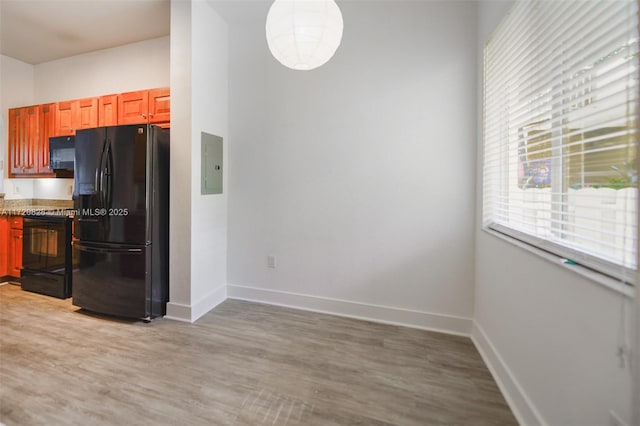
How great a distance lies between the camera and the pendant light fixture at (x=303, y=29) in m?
1.28

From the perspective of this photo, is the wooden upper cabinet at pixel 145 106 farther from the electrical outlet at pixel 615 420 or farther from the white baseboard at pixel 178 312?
the electrical outlet at pixel 615 420

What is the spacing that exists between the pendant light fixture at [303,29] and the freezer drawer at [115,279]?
6.81 ft

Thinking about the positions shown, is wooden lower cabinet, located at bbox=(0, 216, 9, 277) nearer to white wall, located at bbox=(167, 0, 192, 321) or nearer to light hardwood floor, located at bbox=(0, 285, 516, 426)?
light hardwood floor, located at bbox=(0, 285, 516, 426)

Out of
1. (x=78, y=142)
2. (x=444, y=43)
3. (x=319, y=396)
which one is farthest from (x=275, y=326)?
(x=444, y=43)

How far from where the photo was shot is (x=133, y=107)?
2.91 metres

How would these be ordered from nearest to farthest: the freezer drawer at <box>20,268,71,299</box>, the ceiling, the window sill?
the window sill → the ceiling → the freezer drawer at <box>20,268,71,299</box>

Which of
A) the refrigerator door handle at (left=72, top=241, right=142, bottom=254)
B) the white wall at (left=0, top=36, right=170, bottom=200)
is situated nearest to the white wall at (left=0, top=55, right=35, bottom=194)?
the white wall at (left=0, top=36, right=170, bottom=200)

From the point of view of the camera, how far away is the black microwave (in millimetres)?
3066

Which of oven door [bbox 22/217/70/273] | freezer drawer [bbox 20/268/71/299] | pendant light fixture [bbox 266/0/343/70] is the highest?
pendant light fixture [bbox 266/0/343/70]

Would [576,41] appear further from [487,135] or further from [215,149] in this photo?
[215,149]

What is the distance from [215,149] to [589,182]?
9.03 ft

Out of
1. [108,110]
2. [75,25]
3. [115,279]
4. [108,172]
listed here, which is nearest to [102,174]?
[108,172]

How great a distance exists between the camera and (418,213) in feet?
7.75

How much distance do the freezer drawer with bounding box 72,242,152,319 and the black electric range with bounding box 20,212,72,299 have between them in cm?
64
